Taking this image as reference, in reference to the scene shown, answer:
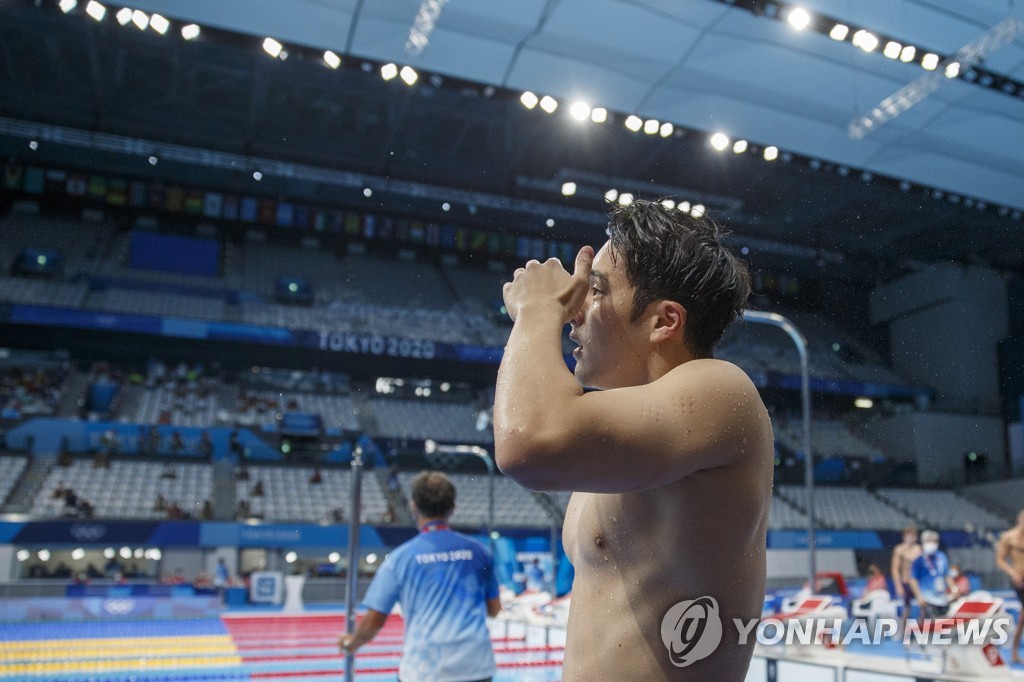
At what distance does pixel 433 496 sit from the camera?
Answer: 12.8 ft

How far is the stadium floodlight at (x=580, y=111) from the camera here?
1700mm

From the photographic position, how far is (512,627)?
1014 centimetres

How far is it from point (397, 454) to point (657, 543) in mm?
15475

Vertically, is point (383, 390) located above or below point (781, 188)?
above

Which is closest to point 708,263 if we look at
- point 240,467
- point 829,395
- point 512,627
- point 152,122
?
point 829,395

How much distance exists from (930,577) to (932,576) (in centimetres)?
4

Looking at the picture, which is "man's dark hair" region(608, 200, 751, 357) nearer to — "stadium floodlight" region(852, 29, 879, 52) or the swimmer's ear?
the swimmer's ear

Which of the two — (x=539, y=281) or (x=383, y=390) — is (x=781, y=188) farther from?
(x=383, y=390)

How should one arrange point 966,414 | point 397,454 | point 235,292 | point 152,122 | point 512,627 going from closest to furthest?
point 966,414
point 512,627
point 397,454
point 152,122
point 235,292

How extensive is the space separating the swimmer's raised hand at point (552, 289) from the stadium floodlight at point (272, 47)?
119 cm

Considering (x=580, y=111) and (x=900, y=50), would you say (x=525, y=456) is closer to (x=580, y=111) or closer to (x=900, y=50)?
(x=580, y=111)

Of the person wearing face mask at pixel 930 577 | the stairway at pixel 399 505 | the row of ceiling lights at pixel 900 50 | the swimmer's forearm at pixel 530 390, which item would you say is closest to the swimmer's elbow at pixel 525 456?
the swimmer's forearm at pixel 530 390

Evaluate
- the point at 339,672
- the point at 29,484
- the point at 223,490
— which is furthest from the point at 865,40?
the point at 29,484

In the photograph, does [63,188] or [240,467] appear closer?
[240,467]
